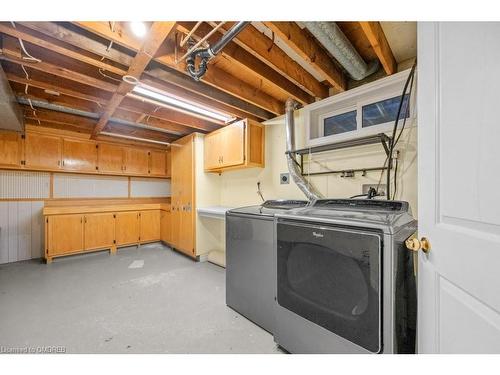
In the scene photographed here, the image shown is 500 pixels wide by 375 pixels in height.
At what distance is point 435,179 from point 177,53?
1981 millimetres

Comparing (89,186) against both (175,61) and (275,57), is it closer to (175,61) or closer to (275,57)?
(175,61)

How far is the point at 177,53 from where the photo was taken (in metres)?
1.74

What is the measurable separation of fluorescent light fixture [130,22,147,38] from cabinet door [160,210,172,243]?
3461 mm

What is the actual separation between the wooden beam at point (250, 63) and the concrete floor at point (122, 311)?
92.4 inches

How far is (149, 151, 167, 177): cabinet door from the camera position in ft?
15.8

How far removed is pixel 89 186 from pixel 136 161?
103cm

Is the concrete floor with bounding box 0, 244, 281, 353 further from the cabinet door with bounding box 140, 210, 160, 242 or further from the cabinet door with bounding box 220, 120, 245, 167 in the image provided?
the cabinet door with bounding box 220, 120, 245, 167

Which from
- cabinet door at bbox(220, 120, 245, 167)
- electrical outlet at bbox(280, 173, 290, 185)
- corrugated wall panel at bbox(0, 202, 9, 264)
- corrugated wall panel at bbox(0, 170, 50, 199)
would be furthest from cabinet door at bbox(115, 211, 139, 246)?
electrical outlet at bbox(280, 173, 290, 185)

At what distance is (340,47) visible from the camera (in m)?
1.59

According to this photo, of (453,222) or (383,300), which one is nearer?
(453,222)
